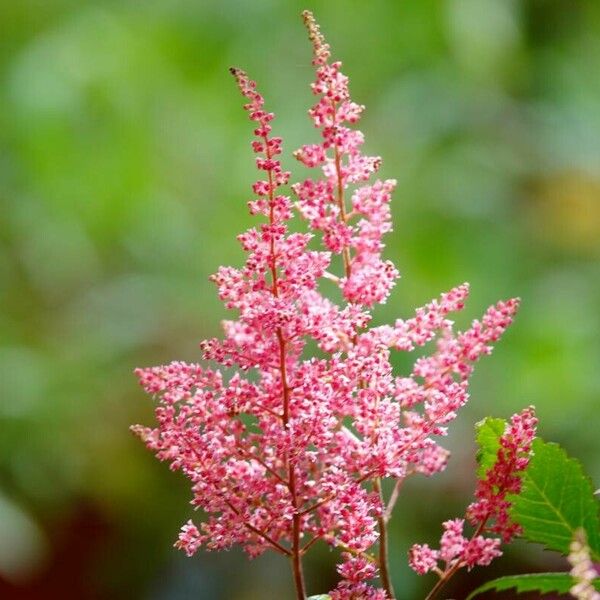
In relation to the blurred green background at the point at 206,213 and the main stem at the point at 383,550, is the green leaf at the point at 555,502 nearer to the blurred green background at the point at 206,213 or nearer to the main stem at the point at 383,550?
the main stem at the point at 383,550

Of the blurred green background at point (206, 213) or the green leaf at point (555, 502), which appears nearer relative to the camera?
the green leaf at point (555, 502)

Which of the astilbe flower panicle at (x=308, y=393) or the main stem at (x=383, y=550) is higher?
the astilbe flower panicle at (x=308, y=393)

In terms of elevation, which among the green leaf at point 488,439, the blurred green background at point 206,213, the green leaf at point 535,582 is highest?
the blurred green background at point 206,213

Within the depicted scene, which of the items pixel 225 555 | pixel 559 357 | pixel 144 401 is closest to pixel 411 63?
pixel 559 357

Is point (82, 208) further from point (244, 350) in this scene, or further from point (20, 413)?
point (244, 350)

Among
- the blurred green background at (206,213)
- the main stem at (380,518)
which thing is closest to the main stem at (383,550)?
the main stem at (380,518)

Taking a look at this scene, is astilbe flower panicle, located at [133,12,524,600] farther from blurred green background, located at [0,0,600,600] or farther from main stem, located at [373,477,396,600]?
blurred green background, located at [0,0,600,600]
